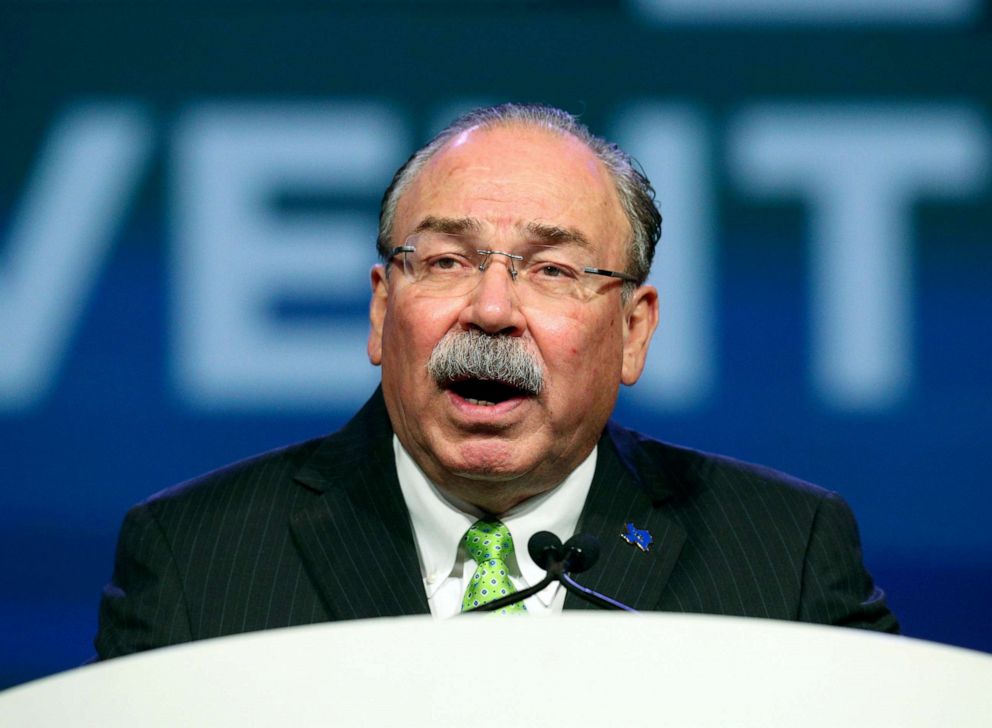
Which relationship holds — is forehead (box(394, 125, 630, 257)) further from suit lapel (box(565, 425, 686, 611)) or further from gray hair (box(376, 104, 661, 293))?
suit lapel (box(565, 425, 686, 611))

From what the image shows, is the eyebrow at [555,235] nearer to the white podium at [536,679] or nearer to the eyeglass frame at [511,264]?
the eyeglass frame at [511,264]

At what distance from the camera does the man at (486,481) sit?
187cm

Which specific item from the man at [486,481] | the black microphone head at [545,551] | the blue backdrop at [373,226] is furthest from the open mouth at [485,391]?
the blue backdrop at [373,226]

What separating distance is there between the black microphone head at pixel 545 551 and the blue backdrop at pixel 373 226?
5.40 feet

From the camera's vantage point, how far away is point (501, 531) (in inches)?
77.3

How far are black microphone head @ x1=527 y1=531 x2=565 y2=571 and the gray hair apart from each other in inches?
28.9

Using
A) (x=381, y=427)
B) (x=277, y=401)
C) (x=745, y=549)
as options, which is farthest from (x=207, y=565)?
(x=277, y=401)

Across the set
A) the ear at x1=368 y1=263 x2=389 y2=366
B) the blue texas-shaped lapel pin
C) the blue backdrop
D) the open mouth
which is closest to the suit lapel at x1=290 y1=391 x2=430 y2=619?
the ear at x1=368 y1=263 x2=389 y2=366

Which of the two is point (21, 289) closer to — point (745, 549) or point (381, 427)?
point (381, 427)

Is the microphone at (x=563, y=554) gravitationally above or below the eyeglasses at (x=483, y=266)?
below

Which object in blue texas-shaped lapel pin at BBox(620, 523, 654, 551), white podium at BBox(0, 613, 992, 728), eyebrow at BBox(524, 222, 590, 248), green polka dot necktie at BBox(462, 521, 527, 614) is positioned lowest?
green polka dot necktie at BBox(462, 521, 527, 614)

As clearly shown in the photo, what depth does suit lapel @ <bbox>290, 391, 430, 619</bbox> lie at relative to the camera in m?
1.87

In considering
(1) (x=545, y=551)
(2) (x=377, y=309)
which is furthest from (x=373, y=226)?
(1) (x=545, y=551)

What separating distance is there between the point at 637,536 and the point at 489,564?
240 mm
